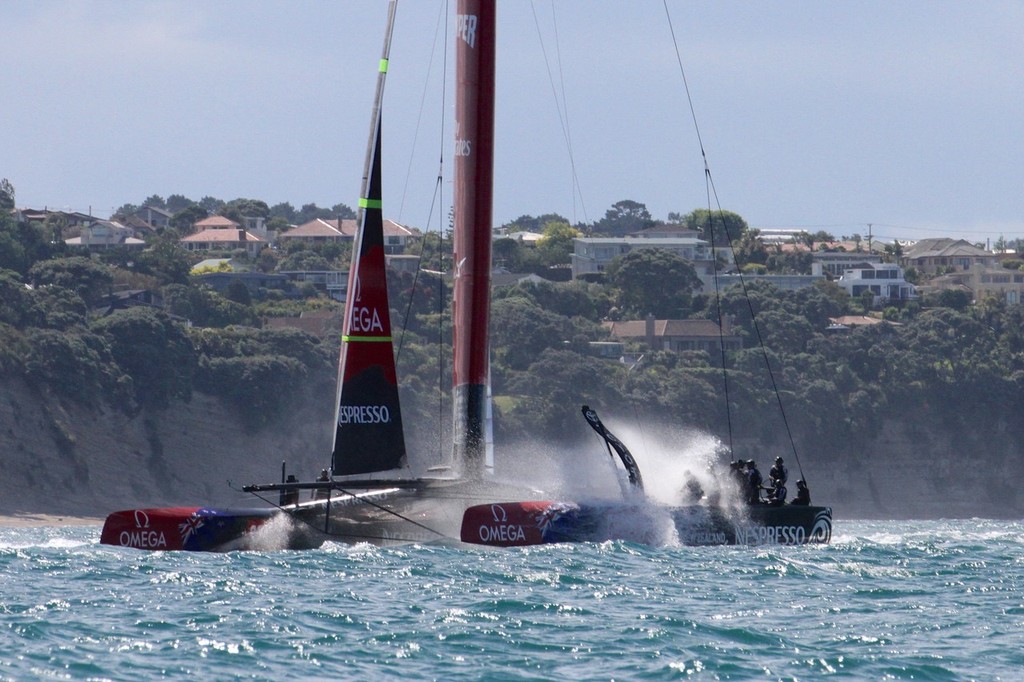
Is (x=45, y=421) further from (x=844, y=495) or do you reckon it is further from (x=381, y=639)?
(x=381, y=639)

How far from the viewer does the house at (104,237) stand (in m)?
90.1

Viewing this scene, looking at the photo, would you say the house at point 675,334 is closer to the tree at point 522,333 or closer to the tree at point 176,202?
the tree at point 522,333

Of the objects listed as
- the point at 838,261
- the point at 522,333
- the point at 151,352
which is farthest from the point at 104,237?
the point at 151,352

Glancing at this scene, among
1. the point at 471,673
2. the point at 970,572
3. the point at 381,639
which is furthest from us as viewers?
the point at 970,572

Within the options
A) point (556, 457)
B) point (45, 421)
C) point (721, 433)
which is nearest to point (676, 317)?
point (721, 433)

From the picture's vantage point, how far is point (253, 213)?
120062 mm

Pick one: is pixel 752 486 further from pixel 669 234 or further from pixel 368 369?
pixel 669 234

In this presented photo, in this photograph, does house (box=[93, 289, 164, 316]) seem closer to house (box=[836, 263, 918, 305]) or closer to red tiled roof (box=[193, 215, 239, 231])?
house (box=[836, 263, 918, 305])

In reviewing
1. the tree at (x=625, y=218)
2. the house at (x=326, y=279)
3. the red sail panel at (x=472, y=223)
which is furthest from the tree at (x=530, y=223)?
the red sail panel at (x=472, y=223)

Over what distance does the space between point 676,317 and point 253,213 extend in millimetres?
51402

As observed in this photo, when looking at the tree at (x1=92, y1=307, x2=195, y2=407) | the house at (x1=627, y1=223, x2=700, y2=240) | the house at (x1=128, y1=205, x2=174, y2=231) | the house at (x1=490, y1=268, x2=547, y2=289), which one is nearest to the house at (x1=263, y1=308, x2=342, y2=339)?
the tree at (x1=92, y1=307, x2=195, y2=407)

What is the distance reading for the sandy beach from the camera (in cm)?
4072

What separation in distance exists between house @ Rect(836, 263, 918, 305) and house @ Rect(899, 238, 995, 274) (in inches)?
583

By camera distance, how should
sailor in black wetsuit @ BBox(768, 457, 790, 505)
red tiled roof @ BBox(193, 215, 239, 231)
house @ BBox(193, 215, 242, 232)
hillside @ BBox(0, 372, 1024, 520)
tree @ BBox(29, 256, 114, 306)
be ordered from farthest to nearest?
red tiled roof @ BBox(193, 215, 239, 231) → house @ BBox(193, 215, 242, 232) → tree @ BBox(29, 256, 114, 306) → hillside @ BBox(0, 372, 1024, 520) → sailor in black wetsuit @ BBox(768, 457, 790, 505)
